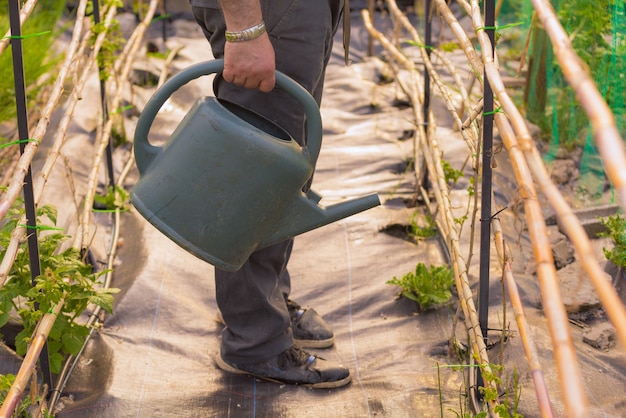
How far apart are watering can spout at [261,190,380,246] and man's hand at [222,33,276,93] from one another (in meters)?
0.26

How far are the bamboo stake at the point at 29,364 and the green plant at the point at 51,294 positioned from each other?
21 millimetres

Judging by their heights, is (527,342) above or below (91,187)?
above

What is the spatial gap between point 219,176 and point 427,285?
1.09 meters

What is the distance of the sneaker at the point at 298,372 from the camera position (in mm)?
2182

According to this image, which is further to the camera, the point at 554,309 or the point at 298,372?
the point at 298,372

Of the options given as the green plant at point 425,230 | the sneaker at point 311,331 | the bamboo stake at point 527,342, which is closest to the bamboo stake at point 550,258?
the bamboo stake at point 527,342

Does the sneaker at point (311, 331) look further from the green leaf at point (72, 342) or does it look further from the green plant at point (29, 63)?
the green plant at point (29, 63)

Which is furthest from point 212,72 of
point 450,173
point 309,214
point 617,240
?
point 617,240

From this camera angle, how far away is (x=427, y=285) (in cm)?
253

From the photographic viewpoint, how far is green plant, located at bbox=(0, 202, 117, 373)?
1.90 meters

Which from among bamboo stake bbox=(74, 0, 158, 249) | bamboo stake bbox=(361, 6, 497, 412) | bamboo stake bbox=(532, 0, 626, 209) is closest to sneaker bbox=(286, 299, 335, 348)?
bamboo stake bbox=(361, 6, 497, 412)

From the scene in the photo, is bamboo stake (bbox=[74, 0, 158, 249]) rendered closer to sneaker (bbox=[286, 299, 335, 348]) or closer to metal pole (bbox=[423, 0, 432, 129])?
sneaker (bbox=[286, 299, 335, 348])

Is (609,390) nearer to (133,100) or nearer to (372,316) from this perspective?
(372,316)

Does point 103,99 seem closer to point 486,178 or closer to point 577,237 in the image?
point 486,178
